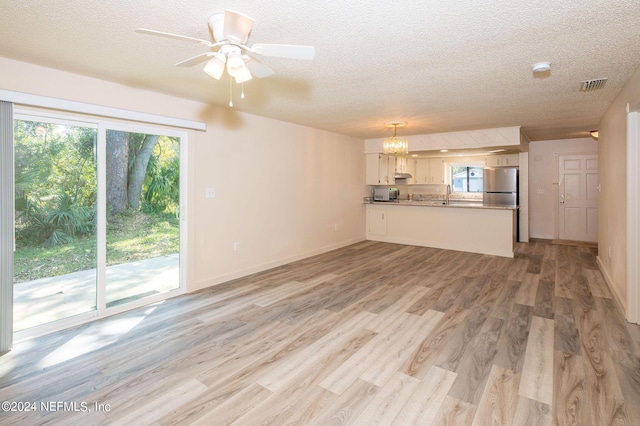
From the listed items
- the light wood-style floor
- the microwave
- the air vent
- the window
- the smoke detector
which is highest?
the air vent

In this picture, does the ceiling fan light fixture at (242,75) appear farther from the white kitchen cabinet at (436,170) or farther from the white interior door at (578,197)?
the white interior door at (578,197)

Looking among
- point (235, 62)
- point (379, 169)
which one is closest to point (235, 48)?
point (235, 62)

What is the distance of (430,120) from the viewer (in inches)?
198

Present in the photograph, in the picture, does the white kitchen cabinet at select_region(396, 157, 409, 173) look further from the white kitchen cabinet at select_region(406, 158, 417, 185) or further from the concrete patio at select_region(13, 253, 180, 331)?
the concrete patio at select_region(13, 253, 180, 331)

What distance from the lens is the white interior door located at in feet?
23.0

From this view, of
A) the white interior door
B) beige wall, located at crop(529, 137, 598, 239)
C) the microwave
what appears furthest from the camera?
the microwave

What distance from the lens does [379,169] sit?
7.38 m

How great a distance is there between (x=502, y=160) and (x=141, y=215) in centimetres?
749

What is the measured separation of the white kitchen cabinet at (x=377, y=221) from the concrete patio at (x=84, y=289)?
4670 mm

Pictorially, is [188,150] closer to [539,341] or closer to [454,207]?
[539,341]

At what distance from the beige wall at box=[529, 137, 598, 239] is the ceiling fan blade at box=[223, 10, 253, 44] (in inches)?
311

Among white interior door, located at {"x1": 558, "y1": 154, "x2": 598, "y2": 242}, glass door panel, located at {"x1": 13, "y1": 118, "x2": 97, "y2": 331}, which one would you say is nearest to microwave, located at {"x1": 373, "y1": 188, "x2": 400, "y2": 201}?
white interior door, located at {"x1": 558, "y1": 154, "x2": 598, "y2": 242}

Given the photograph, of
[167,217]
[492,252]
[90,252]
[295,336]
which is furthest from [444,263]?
[90,252]

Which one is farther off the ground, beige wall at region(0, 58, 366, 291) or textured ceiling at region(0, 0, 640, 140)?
textured ceiling at region(0, 0, 640, 140)
